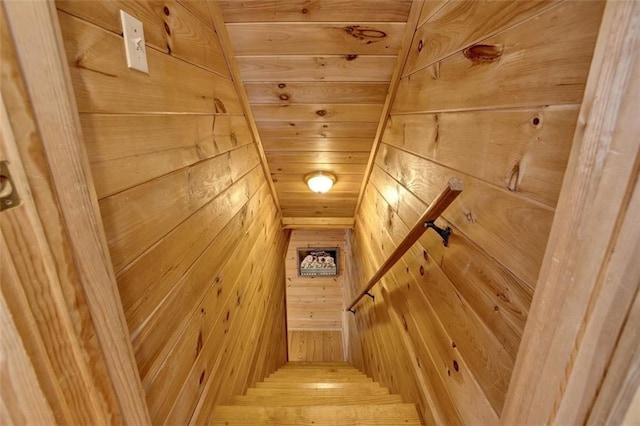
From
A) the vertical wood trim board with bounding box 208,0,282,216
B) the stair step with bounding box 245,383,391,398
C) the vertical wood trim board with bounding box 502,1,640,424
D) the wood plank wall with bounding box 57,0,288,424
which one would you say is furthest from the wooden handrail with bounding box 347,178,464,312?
the vertical wood trim board with bounding box 208,0,282,216

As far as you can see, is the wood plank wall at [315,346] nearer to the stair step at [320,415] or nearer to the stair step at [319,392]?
the stair step at [319,392]

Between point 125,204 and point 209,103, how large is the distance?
2.52 feet

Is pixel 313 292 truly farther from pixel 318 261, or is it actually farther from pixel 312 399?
pixel 312 399

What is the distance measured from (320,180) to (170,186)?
1.73m

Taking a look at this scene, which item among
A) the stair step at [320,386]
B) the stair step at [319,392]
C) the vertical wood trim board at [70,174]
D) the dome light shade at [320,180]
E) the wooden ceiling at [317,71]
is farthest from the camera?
the dome light shade at [320,180]

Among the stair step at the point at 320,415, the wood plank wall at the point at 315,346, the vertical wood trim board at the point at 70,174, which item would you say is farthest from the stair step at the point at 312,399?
the wood plank wall at the point at 315,346

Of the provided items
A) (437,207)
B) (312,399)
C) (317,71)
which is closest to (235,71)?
(317,71)

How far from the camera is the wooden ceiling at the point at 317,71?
1.42 m

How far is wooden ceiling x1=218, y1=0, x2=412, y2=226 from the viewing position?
1424mm

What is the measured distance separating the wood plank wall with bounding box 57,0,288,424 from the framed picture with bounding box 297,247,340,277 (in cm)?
326

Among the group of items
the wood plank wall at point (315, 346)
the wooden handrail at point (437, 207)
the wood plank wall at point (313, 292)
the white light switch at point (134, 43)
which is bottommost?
the wood plank wall at point (315, 346)

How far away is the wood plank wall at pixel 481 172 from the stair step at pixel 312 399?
158 mm

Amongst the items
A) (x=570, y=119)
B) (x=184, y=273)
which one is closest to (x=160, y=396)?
(x=184, y=273)

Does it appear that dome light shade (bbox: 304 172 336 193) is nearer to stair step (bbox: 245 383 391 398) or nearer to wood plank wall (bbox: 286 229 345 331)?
stair step (bbox: 245 383 391 398)
